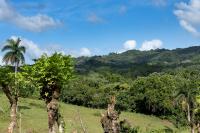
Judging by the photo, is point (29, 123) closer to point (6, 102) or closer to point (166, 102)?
point (6, 102)

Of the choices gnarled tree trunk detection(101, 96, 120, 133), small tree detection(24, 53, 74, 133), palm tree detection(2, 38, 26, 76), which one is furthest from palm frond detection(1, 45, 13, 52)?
gnarled tree trunk detection(101, 96, 120, 133)

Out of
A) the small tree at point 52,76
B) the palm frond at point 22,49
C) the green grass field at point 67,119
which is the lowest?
the green grass field at point 67,119

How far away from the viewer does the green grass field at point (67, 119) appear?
105 meters

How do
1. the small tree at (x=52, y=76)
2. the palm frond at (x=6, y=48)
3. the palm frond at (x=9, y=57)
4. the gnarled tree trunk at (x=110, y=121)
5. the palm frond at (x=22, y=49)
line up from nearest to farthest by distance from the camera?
the gnarled tree trunk at (x=110, y=121), the small tree at (x=52, y=76), the palm frond at (x=9, y=57), the palm frond at (x=22, y=49), the palm frond at (x=6, y=48)

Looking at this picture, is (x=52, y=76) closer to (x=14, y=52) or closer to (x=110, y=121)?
(x=110, y=121)

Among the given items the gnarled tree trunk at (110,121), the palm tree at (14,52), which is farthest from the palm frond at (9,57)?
the gnarled tree trunk at (110,121)

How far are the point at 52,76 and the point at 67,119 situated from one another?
87.3 m

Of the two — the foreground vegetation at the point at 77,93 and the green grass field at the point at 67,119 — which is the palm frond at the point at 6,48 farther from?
the green grass field at the point at 67,119

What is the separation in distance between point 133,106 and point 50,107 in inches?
5184

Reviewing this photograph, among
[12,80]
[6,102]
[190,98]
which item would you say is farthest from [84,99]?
[12,80]

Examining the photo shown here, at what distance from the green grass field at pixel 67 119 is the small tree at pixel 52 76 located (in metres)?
61.1

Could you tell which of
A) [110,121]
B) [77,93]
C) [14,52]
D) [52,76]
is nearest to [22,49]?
[14,52]

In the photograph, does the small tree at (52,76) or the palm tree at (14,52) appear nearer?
the small tree at (52,76)

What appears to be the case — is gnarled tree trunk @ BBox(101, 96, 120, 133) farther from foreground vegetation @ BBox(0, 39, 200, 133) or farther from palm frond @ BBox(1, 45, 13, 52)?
palm frond @ BBox(1, 45, 13, 52)
